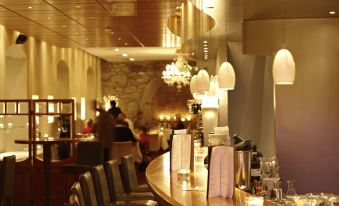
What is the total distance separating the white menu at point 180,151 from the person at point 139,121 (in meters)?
13.7

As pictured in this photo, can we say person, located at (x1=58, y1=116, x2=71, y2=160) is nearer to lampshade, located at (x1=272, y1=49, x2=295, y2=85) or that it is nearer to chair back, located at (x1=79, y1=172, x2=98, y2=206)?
lampshade, located at (x1=272, y1=49, x2=295, y2=85)

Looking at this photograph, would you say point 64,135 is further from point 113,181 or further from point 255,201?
point 255,201

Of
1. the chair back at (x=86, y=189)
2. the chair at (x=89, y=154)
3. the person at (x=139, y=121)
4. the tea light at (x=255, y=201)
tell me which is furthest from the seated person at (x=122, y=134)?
the tea light at (x=255, y=201)

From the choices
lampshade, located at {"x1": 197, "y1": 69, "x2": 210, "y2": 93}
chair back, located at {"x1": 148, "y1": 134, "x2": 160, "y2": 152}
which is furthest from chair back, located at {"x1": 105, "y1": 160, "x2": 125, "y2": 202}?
chair back, located at {"x1": 148, "y1": 134, "x2": 160, "y2": 152}

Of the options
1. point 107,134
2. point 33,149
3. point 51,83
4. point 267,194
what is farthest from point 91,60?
point 267,194

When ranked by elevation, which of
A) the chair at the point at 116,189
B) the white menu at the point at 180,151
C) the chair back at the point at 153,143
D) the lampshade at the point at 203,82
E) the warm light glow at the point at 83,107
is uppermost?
the lampshade at the point at 203,82

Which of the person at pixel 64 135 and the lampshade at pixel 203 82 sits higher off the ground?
the lampshade at pixel 203 82

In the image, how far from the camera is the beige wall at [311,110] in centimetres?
854

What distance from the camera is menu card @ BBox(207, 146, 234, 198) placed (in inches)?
139

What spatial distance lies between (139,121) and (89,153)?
415 inches

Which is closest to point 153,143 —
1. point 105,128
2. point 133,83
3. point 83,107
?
point 83,107

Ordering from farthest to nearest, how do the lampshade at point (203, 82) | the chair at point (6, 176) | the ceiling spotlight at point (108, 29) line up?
the ceiling spotlight at point (108, 29) < the lampshade at point (203, 82) < the chair at point (6, 176)

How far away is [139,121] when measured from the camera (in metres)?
20.3

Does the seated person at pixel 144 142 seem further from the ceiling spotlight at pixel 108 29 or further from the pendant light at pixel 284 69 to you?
the pendant light at pixel 284 69
